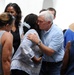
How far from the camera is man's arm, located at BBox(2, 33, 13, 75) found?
2.02 m

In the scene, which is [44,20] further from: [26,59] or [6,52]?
[6,52]

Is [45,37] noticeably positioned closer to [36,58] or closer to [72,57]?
[36,58]

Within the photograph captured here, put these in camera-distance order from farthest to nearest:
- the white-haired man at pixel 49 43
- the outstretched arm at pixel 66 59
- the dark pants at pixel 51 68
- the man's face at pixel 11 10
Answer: the man's face at pixel 11 10
the dark pants at pixel 51 68
the white-haired man at pixel 49 43
the outstretched arm at pixel 66 59

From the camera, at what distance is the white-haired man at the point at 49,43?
2.35 m

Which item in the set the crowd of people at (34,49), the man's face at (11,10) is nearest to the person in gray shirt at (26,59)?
the crowd of people at (34,49)

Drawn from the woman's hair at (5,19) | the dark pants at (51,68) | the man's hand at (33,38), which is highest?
the woman's hair at (5,19)

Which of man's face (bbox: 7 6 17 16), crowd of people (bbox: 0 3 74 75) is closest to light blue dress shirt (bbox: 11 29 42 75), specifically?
crowd of people (bbox: 0 3 74 75)

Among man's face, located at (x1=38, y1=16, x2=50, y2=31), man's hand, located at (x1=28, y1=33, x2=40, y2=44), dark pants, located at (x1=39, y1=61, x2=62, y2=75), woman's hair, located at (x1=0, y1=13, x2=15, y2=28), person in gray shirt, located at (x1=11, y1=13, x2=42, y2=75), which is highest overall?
woman's hair, located at (x1=0, y1=13, x2=15, y2=28)

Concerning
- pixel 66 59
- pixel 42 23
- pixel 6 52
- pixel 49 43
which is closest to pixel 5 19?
pixel 6 52

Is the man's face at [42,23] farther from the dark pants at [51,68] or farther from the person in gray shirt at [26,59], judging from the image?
the dark pants at [51,68]

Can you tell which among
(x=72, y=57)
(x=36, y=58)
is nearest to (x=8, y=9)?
(x=36, y=58)

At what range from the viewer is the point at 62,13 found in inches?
191

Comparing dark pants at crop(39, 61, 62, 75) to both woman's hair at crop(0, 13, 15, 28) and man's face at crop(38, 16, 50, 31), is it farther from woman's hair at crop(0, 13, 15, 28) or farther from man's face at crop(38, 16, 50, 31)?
woman's hair at crop(0, 13, 15, 28)

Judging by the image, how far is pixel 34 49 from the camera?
2.27 meters
